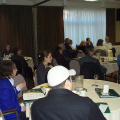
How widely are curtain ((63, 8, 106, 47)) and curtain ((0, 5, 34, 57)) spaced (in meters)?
2.19

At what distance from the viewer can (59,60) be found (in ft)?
22.5

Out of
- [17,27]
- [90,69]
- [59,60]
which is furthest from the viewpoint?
[17,27]

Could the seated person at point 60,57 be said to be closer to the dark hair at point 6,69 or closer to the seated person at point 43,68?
the seated person at point 43,68

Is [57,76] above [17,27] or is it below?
below

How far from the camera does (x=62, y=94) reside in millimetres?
1634

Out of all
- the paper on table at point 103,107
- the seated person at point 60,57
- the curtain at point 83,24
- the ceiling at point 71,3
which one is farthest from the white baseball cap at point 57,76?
the curtain at point 83,24

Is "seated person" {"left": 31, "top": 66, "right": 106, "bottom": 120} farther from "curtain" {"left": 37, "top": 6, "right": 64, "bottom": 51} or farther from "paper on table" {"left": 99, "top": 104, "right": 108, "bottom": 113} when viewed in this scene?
"curtain" {"left": 37, "top": 6, "right": 64, "bottom": 51}

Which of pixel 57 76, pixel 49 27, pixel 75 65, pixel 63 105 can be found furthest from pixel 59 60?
pixel 63 105

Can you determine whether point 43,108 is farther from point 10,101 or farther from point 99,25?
point 99,25

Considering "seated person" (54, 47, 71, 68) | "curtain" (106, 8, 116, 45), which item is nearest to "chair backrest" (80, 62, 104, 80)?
"seated person" (54, 47, 71, 68)

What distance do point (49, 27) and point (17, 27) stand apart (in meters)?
1.71

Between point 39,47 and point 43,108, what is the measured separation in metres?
9.43

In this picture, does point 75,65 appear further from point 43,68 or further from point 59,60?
point 43,68

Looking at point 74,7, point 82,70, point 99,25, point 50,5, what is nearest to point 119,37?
point 99,25
